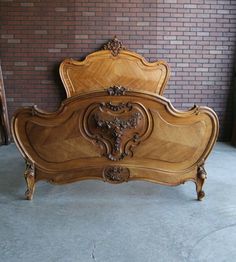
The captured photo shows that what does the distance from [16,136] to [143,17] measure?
2.84 metres

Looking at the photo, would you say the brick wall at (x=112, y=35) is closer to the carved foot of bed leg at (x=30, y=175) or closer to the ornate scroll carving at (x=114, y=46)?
the ornate scroll carving at (x=114, y=46)

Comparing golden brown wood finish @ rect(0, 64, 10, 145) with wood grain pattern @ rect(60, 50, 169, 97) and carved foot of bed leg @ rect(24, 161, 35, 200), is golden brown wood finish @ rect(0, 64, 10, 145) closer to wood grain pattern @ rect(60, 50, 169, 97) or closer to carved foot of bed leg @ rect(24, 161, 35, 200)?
wood grain pattern @ rect(60, 50, 169, 97)

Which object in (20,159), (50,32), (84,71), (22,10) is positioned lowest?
(20,159)

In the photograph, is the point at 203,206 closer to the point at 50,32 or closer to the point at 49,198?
the point at 49,198

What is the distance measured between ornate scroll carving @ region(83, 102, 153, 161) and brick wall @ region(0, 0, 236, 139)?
2.37 meters

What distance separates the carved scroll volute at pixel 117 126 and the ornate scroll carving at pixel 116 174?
0.08 meters

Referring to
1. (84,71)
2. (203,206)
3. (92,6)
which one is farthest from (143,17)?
(203,206)

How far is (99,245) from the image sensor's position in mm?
2281

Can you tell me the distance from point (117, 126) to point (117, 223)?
737 mm

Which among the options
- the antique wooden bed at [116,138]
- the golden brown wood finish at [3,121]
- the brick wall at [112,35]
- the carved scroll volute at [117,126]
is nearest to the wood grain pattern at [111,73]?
the brick wall at [112,35]

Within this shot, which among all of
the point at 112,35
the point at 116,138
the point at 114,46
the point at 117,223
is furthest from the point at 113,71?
the point at 117,223

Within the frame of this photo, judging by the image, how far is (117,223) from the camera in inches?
101

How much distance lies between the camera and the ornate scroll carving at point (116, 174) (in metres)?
2.88

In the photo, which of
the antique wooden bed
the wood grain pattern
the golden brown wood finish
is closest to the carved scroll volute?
the antique wooden bed
